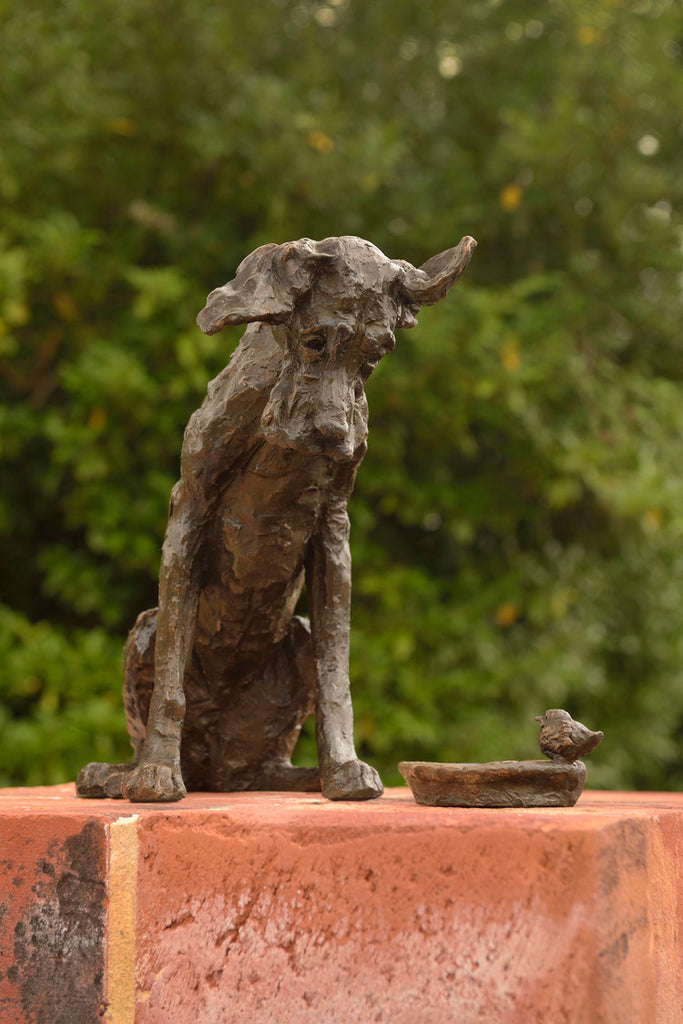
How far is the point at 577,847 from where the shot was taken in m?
1.94

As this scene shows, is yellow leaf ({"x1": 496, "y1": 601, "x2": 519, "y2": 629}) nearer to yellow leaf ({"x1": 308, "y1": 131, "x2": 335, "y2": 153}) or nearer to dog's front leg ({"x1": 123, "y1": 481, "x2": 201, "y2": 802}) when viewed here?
yellow leaf ({"x1": 308, "y1": 131, "x2": 335, "y2": 153})

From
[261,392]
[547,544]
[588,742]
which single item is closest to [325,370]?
[261,392]

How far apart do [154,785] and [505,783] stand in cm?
80

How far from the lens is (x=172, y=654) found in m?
2.64

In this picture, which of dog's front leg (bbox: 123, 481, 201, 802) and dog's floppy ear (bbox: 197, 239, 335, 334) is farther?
dog's front leg (bbox: 123, 481, 201, 802)

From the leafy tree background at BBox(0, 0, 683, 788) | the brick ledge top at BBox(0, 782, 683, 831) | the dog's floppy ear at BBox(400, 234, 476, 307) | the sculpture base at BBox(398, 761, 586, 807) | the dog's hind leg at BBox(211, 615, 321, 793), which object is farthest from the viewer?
the leafy tree background at BBox(0, 0, 683, 788)

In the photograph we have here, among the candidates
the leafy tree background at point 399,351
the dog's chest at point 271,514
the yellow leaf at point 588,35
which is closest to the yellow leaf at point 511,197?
the leafy tree background at point 399,351

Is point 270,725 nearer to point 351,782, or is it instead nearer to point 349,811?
point 351,782

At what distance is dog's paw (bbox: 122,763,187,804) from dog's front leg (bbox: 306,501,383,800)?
0.38 meters


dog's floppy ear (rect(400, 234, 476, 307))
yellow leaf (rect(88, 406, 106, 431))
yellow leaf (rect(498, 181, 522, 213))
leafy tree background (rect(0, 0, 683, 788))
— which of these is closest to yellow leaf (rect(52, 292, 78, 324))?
leafy tree background (rect(0, 0, 683, 788))

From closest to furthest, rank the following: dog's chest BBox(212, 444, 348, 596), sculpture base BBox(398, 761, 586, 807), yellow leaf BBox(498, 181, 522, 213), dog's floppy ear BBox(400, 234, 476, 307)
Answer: sculpture base BBox(398, 761, 586, 807) < dog's floppy ear BBox(400, 234, 476, 307) < dog's chest BBox(212, 444, 348, 596) < yellow leaf BBox(498, 181, 522, 213)

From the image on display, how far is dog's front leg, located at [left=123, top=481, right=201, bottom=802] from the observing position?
2.51m

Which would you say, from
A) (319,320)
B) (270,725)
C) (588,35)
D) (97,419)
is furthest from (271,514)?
(588,35)

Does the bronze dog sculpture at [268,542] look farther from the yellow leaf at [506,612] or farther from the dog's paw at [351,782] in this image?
the yellow leaf at [506,612]
